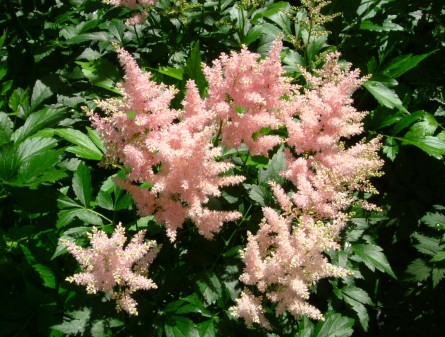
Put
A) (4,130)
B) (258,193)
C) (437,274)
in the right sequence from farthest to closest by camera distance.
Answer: (437,274) < (4,130) < (258,193)

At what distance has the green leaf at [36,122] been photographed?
2088 mm

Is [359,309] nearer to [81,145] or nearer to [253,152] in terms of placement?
[253,152]

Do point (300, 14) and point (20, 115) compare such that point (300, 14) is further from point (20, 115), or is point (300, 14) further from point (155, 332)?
point (155, 332)

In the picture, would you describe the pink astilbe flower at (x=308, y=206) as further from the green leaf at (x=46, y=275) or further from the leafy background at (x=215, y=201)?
the green leaf at (x=46, y=275)

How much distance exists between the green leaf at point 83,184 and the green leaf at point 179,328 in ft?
2.17

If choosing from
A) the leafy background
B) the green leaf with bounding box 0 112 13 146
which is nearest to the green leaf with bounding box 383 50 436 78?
the leafy background

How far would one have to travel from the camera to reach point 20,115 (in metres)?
2.31

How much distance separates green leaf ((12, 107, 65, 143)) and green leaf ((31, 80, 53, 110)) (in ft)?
0.68

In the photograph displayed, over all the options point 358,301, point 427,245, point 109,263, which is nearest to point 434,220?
point 427,245

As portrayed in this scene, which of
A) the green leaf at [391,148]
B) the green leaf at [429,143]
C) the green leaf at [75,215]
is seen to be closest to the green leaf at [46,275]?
the green leaf at [75,215]

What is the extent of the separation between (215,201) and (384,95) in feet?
3.85

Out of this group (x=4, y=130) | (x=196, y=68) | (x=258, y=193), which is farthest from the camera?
(x=196, y=68)

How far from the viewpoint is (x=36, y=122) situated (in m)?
2.11

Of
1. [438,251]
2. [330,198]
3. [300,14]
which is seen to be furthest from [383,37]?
[330,198]
